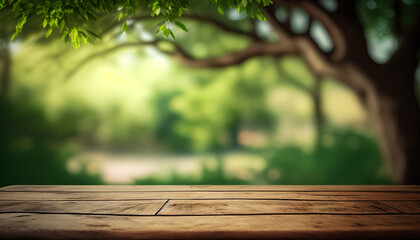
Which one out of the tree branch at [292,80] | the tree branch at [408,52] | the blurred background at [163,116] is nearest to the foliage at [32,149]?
the blurred background at [163,116]

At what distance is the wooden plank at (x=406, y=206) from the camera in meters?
1.37

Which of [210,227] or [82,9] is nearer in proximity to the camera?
[210,227]

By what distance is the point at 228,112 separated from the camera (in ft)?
15.0

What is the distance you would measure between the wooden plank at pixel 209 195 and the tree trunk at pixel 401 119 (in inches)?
80.1

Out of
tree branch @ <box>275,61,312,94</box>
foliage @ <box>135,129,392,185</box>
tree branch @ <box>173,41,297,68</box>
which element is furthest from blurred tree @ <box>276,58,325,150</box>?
tree branch @ <box>173,41,297,68</box>

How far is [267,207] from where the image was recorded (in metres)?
1.40

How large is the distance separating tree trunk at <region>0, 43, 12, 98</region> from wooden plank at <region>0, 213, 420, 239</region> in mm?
4007

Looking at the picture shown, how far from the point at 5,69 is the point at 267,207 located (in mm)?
4658

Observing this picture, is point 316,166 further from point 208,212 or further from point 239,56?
point 208,212

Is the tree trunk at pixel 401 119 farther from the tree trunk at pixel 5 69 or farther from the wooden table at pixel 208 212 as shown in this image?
the tree trunk at pixel 5 69

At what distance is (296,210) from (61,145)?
4.11 metres

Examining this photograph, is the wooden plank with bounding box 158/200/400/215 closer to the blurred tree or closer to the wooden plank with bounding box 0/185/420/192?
the wooden plank with bounding box 0/185/420/192

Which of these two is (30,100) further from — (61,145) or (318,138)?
(318,138)

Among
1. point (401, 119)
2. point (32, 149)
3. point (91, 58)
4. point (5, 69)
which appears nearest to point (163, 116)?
point (91, 58)
